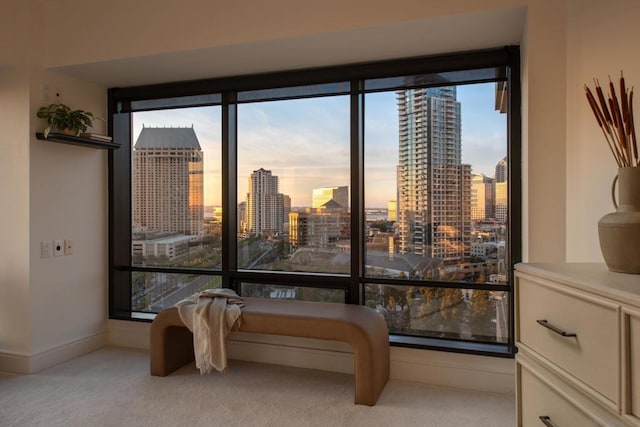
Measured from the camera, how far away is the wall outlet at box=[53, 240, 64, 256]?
322cm

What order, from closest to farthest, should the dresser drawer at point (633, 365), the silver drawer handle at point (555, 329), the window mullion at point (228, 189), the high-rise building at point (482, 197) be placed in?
the dresser drawer at point (633, 365) < the silver drawer handle at point (555, 329) < the high-rise building at point (482, 197) < the window mullion at point (228, 189)

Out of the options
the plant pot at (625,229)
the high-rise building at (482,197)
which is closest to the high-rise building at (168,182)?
the high-rise building at (482,197)

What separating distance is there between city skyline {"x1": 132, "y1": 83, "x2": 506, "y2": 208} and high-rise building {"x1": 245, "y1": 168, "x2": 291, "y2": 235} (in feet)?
0.23

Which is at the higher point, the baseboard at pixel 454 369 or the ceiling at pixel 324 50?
the ceiling at pixel 324 50

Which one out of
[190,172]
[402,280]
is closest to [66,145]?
[190,172]

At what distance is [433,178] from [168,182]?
2279 mm

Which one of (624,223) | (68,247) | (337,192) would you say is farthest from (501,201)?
(68,247)

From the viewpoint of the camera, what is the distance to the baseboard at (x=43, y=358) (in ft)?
9.93

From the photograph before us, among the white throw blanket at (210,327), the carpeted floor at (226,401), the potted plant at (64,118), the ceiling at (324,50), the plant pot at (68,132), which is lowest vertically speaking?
the carpeted floor at (226,401)

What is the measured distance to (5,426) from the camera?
227 cm

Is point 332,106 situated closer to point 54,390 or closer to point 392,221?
point 392,221

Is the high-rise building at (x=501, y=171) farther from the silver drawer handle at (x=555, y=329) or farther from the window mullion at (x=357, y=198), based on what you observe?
the silver drawer handle at (x=555, y=329)

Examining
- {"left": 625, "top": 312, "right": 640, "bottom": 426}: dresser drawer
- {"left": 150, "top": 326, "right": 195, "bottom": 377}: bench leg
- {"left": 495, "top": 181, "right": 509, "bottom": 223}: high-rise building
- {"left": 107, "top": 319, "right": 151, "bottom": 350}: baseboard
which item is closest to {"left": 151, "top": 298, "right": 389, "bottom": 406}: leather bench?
{"left": 150, "top": 326, "right": 195, "bottom": 377}: bench leg

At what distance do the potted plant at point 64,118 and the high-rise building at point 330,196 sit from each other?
1853 mm
